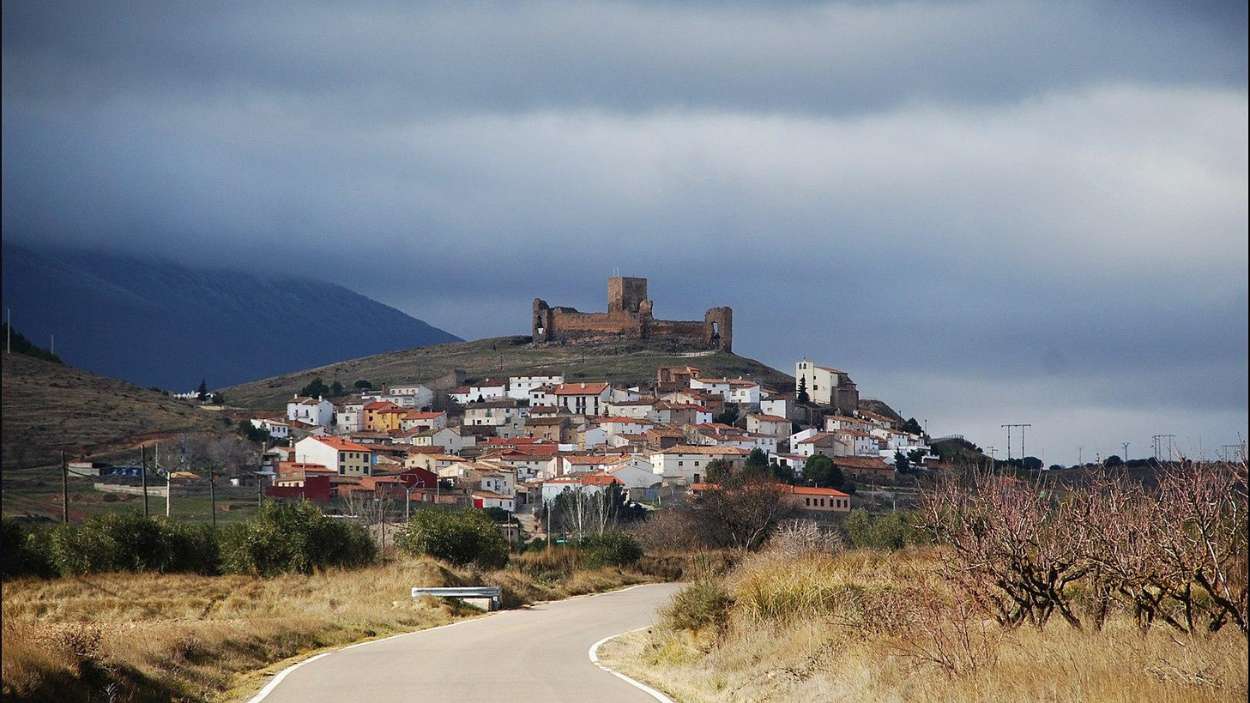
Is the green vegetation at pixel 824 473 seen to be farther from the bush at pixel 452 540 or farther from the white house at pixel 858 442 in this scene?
the bush at pixel 452 540

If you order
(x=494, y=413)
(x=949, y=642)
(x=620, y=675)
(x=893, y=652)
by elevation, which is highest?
(x=494, y=413)

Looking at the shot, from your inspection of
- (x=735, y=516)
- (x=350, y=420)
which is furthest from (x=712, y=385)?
(x=735, y=516)

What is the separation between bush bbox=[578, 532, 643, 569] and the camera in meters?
47.8

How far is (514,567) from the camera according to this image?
142ft

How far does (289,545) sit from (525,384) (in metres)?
119

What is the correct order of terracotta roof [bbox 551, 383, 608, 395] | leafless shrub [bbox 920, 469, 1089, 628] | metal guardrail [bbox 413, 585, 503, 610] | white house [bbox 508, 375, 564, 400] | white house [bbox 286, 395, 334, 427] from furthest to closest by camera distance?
1. white house [bbox 508, 375, 564, 400]
2. terracotta roof [bbox 551, 383, 608, 395]
3. white house [bbox 286, 395, 334, 427]
4. metal guardrail [bbox 413, 585, 503, 610]
5. leafless shrub [bbox 920, 469, 1089, 628]

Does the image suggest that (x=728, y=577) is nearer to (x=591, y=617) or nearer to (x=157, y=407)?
(x=591, y=617)

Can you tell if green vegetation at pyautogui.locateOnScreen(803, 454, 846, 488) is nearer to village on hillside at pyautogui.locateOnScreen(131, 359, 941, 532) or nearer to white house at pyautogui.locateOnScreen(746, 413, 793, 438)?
village on hillside at pyautogui.locateOnScreen(131, 359, 941, 532)

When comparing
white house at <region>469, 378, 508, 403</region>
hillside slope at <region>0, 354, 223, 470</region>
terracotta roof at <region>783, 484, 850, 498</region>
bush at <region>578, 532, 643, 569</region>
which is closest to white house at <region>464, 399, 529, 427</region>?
white house at <region>469, 378, 508, 403</region>

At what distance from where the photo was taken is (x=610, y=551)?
159ft

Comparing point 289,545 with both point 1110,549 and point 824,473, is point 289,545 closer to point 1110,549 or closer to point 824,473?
point 1110,549

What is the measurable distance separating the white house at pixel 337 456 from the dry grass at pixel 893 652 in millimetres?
88069

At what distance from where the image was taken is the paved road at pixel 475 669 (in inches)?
595

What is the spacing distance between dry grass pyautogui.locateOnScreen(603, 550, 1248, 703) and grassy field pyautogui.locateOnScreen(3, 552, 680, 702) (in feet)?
16.8
